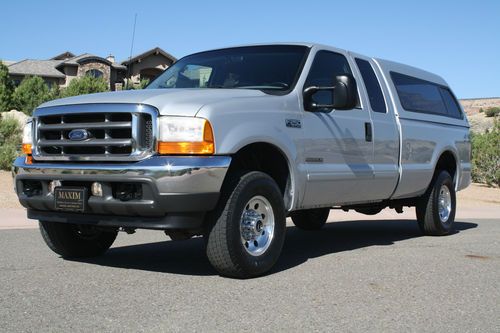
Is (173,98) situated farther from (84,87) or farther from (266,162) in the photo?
(84,87)

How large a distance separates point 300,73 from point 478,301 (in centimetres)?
274

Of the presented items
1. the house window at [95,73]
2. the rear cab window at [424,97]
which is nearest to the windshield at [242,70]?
the rear cab window at [424,97]

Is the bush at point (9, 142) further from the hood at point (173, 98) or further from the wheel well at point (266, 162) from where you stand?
the wheel well at point (266, 162)

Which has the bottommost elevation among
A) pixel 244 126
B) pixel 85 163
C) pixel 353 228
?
pixel 353 228

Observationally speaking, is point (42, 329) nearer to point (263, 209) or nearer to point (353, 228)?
point (263, 209)

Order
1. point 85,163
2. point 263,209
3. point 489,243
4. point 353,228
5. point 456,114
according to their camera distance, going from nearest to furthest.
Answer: point 85,163 → point 263,209 → point 489,243 → point 456,114 → point 353,228

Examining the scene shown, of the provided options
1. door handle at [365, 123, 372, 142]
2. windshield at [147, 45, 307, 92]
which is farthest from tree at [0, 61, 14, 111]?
door handle at [365, 123, 372, 142]

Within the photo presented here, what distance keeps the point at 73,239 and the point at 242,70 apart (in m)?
2.39

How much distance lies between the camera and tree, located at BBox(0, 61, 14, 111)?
162ft

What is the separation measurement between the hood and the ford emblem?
25 centimetres

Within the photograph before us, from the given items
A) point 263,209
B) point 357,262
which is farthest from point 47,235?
point 357,262

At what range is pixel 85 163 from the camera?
18.3 ft

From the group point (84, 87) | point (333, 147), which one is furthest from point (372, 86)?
point (84, 87)

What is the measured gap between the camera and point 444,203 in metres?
9.52
